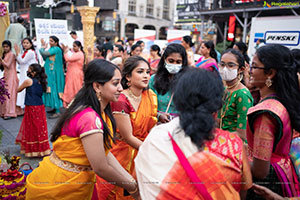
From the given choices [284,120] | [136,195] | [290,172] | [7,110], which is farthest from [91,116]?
[7,110]

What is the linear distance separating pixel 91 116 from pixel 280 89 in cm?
115

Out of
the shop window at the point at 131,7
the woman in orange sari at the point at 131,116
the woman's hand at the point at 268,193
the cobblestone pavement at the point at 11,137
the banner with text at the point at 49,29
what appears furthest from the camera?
the shop window at the point at 131,7

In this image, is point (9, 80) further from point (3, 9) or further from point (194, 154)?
point (194, 154)

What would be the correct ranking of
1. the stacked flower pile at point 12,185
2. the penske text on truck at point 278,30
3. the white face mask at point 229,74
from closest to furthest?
the stacked flower pile at point 12,185, the white face mask at point 229,74, the penske text on truck at point 278,30

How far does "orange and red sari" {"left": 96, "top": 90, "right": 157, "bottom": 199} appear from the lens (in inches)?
89.3

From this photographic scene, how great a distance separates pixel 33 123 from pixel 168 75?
2462 mm

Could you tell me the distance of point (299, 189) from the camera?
170 centimetres

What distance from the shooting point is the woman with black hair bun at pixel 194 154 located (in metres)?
1.16

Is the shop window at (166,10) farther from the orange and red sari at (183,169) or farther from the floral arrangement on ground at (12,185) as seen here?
the orange and red sari at (183,169)

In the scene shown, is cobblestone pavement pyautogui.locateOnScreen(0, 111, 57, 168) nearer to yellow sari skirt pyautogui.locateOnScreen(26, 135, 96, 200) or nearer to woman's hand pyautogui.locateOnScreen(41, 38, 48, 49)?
woman's hand pyautogui.locateOnScreen(41, 38, 48, 49)

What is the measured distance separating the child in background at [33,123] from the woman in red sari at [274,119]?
11.2 feet

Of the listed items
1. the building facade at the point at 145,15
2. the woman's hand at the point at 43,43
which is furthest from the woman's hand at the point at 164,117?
the building facade at the point at 145,15

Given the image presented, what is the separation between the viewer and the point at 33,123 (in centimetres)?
413

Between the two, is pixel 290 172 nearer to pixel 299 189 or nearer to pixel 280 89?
pixel 299 189
